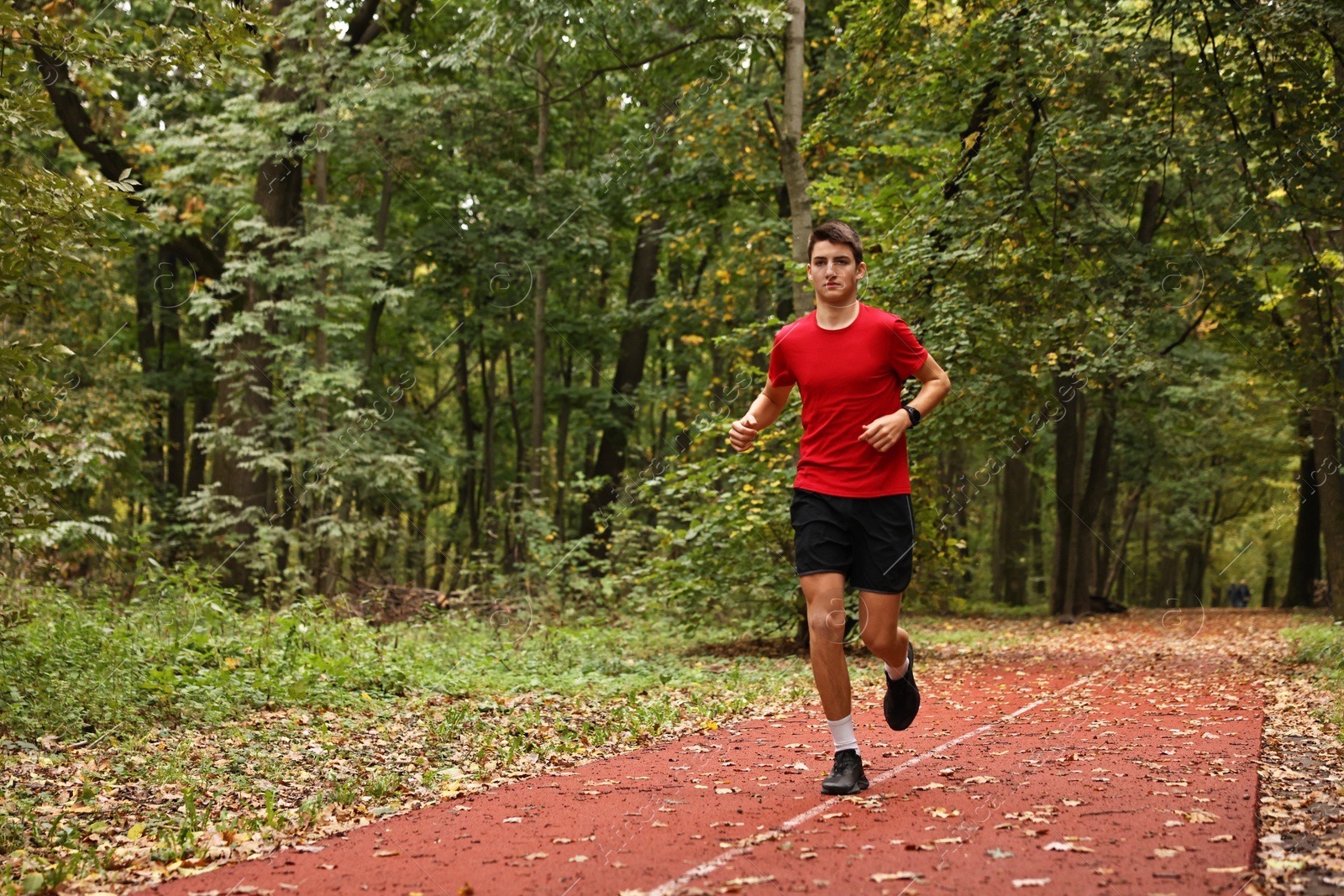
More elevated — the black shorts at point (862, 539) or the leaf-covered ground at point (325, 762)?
the black shorts at point (862, 539)

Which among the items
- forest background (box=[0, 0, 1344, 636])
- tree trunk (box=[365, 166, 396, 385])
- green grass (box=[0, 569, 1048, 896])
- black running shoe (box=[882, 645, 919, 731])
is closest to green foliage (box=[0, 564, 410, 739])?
green grass (box=[0, 569, 1048, 896])

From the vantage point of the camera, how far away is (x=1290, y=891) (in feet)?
12.0

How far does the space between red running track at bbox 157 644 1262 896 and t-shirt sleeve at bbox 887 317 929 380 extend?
199 cm

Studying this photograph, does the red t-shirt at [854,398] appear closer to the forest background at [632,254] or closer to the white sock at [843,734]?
the white sock at [843,734]

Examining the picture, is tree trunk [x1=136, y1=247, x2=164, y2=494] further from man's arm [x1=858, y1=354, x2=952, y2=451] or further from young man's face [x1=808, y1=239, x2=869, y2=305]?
man's arm [x1=858, y1=354, x2=952, y2=451]

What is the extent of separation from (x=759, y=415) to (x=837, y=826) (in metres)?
2.09

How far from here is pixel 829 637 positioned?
17.0ft

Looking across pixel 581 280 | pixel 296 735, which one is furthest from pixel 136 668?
pixel 581 280

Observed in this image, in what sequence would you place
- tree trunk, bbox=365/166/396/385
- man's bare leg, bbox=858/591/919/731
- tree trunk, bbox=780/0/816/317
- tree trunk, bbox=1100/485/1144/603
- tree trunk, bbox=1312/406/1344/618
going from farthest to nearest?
tree trunk, bbox=1100/485/1144/603
tree trunk, bbox=365/166/396/385
tree trunk, bbox=1312/406/1344/618
tree trunk, bbox=780/0/816/317
man's bare leg, bbox=858/591/919/731

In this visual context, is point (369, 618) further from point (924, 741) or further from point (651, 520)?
point (651, 520)


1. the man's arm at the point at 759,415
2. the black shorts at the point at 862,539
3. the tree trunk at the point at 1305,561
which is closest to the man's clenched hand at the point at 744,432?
the man's arm at the point at 759,415

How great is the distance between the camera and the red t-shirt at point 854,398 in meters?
5.22

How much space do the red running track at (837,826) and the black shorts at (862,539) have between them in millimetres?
1029

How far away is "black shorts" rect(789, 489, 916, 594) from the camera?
520cm
